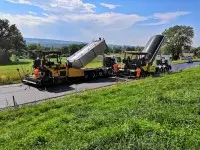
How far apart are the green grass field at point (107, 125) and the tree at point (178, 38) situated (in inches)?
2972

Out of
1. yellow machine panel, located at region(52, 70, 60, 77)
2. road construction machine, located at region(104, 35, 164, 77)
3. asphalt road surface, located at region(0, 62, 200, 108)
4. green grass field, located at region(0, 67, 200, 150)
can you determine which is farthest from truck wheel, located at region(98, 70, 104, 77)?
green grass field, located at region(0, 67, 200, 150)

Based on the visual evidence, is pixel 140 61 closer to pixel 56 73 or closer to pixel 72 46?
pixel 56 73

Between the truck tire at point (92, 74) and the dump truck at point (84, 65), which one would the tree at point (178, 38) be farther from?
the truck tire at point (92, 74)

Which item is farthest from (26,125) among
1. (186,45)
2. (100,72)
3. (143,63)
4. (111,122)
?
(186,45)

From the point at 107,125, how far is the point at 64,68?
13.0 metres

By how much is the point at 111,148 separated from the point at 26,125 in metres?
4.09

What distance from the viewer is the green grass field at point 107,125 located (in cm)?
722

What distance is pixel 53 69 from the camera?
20.5 meters

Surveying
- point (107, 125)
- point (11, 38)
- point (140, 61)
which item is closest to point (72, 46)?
point (11, 38)

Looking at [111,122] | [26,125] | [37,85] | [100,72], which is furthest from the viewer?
[100,72]

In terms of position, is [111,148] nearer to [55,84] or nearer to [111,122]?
[111,122]

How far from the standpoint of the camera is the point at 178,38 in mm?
87500

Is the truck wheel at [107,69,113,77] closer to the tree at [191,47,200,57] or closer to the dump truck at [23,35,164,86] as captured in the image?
the dump truck at [23,35,164,86]

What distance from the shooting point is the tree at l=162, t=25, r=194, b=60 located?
8610 centimetres
